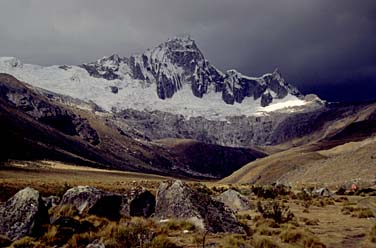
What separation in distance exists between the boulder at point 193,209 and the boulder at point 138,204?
55.9 inches

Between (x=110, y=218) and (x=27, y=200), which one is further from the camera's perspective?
(x=110, y=218)

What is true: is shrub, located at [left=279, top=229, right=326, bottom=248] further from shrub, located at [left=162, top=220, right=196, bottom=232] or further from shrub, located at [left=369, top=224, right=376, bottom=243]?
shrub, located at [left=162, top=220, right=196, bottom=232]

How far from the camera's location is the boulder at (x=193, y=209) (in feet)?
79.6

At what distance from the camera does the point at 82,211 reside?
2619 centimetres

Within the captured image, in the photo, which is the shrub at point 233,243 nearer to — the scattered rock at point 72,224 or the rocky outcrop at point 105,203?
the scattered rock at point 72,224

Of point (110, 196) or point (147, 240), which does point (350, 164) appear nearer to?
point (110, 196)

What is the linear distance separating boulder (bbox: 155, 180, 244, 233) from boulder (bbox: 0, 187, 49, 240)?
7274 mm

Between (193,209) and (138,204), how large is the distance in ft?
17.2

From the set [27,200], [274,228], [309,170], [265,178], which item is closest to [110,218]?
[27,200]

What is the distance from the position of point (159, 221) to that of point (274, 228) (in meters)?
6.40

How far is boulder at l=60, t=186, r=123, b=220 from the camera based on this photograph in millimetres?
26609

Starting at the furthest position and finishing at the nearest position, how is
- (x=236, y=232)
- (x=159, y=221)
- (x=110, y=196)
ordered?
(x=110, y=196) → (x=159, y=221) → (x=236, y=232)

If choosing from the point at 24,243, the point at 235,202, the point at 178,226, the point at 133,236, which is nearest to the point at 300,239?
the point at 178,226

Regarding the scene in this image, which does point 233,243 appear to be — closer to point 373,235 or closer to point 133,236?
point 133,236
